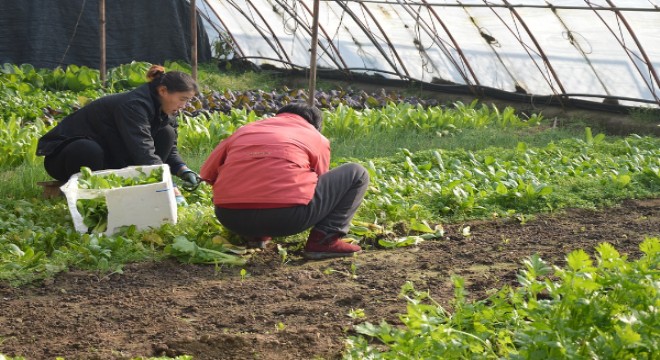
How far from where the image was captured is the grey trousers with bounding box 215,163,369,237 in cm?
488

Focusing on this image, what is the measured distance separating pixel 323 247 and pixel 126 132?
1.70 meters

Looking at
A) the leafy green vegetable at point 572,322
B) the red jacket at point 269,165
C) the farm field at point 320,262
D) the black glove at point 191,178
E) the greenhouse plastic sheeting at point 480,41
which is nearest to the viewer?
the leafy green vegetable at point 572,322

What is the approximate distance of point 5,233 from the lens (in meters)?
5.45

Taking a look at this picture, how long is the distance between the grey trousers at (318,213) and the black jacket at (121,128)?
1.22 metres

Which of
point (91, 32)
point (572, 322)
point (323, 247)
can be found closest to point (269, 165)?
point (323, 247)

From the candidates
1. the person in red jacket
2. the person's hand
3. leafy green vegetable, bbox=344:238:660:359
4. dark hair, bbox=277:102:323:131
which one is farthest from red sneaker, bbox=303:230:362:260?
leafy green vegetable, bbox=344:238:660:359

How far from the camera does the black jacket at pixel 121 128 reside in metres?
5.93

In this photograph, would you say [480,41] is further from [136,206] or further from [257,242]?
[136,206]

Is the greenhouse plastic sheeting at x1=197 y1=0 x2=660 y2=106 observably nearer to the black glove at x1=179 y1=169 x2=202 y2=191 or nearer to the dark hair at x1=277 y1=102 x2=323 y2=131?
the black glove at x1=179 y1=169 x2=202 y2=191

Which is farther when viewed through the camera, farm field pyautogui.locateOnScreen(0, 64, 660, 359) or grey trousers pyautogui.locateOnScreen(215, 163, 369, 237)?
grey trousers pyautogui.locateOnScreen(215, 163, 369, 237)

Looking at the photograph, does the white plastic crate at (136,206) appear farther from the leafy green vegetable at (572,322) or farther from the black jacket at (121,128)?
the leafy green vegetable at (572,322)

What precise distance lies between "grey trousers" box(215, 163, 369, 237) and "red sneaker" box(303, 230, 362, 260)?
0.05 metres

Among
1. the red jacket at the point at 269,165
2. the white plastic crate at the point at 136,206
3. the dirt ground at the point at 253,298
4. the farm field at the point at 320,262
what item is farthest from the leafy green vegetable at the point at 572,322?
the white plastic crate at the point at 136,206

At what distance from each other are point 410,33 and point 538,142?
13.3ft
